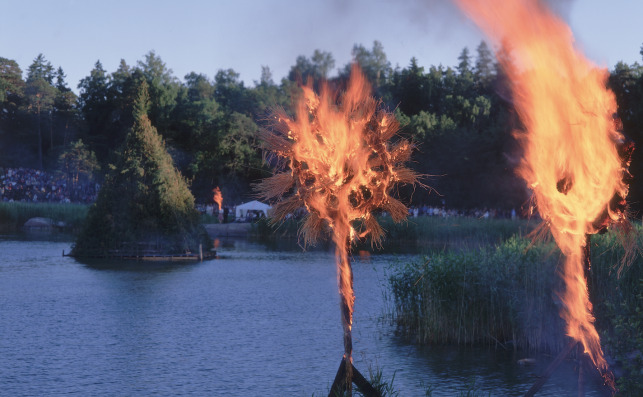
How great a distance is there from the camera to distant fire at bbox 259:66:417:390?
12039 millimetres

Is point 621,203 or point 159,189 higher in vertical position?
point 159,189

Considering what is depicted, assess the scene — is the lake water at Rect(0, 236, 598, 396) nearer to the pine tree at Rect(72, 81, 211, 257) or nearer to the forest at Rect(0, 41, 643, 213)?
the pine tree at Rect(72, 81, 211, 257)

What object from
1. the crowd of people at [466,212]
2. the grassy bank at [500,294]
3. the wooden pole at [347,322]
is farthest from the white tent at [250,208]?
the wooden pole at [347,322]

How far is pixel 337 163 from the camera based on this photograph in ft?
39.7

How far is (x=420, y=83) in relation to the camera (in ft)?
367

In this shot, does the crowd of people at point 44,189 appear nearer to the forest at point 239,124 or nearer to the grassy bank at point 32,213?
the forest at point 239,124

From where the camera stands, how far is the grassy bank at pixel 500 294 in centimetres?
2144

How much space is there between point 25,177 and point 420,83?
199 ft

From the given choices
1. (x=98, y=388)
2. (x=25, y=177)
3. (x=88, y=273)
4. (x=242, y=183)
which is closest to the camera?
(x=98, y=388)

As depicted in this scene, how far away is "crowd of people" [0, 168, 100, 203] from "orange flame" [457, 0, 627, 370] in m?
99.1

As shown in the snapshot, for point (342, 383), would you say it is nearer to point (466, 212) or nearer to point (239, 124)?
point (466, 212)

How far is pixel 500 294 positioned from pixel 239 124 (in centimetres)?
8557

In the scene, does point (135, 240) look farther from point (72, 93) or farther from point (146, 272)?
point (72, 93)

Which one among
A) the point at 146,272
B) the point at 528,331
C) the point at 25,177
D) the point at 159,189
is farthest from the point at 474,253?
the point at 25,177
